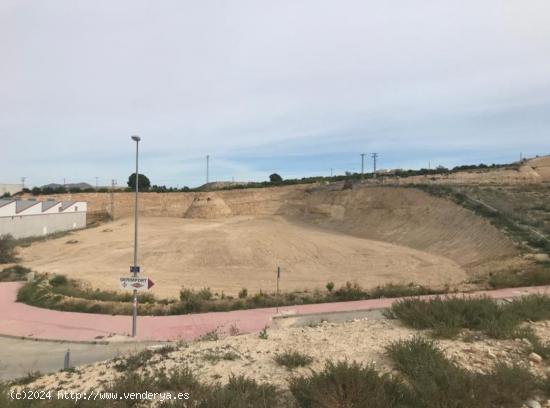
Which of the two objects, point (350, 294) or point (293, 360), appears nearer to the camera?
point (293, 360)

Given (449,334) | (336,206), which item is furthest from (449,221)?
(449,334)

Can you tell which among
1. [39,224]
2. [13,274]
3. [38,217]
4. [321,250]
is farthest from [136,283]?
[39,224]

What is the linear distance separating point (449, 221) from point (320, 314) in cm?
3171

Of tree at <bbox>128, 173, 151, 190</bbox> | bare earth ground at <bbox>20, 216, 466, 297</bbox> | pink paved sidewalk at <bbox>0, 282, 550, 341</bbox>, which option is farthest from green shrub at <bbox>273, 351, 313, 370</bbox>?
tree at <bbox>128, 173, 151, 190</bbox>

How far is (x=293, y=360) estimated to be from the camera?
7152 mm

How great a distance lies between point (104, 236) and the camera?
53.8m

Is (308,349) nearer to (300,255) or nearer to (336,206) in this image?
(300,255)

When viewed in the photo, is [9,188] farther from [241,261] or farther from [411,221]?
[411,221]

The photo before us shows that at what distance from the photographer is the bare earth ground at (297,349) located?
6.91 m

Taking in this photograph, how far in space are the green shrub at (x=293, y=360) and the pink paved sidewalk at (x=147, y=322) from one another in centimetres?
930

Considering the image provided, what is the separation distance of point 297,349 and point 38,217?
57591 mm

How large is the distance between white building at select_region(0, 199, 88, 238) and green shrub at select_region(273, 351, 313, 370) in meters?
51.3

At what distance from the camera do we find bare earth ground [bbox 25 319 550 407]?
6.91 m

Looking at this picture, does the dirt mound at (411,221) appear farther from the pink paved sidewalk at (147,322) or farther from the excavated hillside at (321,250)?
the pink paved sidewalk at (147,322)
